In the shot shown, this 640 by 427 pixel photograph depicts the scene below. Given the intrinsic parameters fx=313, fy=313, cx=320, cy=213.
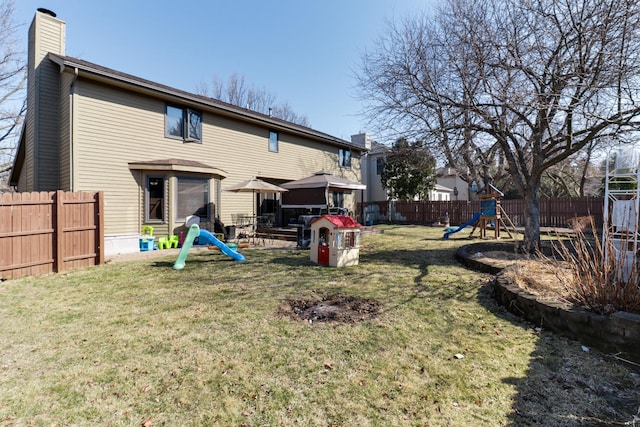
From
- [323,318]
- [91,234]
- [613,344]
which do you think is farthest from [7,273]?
[613,344]

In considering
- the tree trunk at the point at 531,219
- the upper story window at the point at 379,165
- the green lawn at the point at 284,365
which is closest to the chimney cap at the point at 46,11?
the green lawn at the point at 284,365

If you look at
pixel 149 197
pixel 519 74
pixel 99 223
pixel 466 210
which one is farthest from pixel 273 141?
pixel 466 210

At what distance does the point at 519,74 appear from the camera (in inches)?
286

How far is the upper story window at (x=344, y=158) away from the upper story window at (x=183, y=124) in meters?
9.27

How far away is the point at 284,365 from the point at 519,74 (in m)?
8.06

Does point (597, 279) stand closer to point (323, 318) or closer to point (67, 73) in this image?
point (323, 318)

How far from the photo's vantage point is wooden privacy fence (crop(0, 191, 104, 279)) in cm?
619

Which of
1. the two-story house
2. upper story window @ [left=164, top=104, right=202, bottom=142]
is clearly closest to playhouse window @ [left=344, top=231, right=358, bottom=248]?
the two-story house

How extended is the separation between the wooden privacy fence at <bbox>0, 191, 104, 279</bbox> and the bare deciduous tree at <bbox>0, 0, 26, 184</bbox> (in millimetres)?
19474

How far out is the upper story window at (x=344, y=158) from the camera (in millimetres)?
19328

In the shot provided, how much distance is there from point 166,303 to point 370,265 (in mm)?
4499

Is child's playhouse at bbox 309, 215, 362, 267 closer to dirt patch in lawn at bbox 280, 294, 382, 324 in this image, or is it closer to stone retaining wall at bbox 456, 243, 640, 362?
dirt patch in lawn at bbox 280, 294, 382, 324

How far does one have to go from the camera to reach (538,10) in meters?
6.62

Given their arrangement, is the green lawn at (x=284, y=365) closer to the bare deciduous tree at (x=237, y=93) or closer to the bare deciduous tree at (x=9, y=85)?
the bare deciduous tree at (x=9, y=85)
